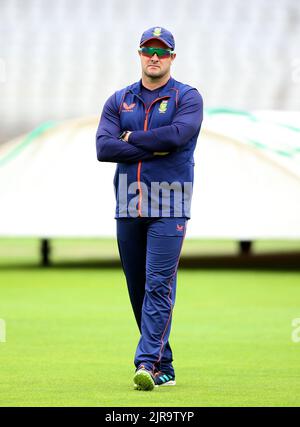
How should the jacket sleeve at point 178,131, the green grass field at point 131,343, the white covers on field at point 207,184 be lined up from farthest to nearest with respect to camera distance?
the white covers on field at point 207,184, the jacket sleeve at point 178,131, the green grass field at point 131,343

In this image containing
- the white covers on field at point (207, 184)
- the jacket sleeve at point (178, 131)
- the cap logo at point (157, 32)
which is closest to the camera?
the jacket sleeve at point (178, 131)

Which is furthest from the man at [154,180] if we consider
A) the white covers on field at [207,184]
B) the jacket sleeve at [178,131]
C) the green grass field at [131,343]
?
the white covers on field at [207,184]

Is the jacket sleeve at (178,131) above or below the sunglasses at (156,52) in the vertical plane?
below

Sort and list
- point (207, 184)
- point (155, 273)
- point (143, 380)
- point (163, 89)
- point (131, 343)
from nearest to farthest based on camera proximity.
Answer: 1. point (143, 380)
2. point (155, 273)
3. point (163, 89)
4. point (131, 343)
5. point (207, 184)

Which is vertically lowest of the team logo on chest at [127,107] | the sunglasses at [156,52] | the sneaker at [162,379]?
the sneaker at [162,379]

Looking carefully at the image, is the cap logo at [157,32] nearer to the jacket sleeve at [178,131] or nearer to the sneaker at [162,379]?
the jacket sleeve at [178,131]

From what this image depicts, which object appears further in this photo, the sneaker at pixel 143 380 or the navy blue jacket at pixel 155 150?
the navy blue jacket at pixel 155 150

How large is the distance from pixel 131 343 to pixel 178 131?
7.44 feet

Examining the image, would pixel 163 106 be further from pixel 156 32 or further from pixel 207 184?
pixel 207 184

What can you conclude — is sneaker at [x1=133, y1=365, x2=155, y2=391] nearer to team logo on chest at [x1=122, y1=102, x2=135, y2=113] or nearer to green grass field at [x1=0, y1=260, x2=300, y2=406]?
green grass field at [x1=0, y1=260, x2=300, y2=406]

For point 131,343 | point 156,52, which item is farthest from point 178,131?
point 131,343

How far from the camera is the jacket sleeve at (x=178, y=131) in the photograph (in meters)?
5.72

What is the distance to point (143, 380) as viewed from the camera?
18.6ft
